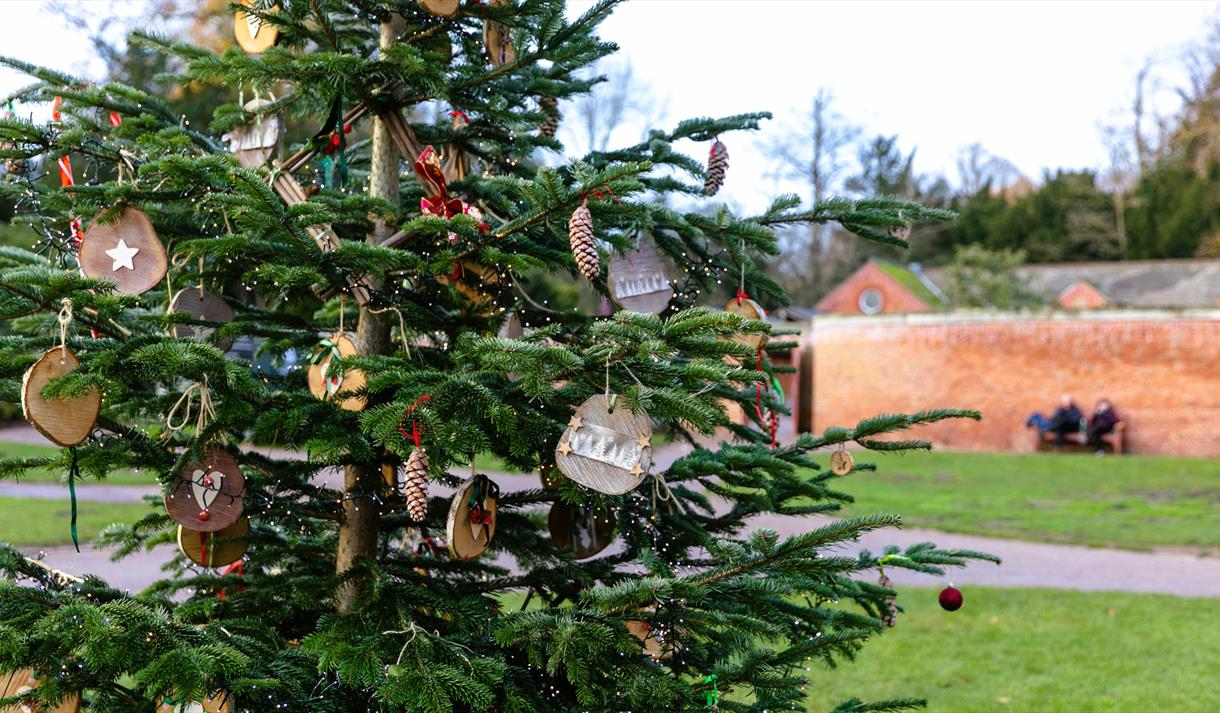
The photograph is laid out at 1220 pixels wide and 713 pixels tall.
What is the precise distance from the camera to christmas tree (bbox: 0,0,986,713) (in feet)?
7.74

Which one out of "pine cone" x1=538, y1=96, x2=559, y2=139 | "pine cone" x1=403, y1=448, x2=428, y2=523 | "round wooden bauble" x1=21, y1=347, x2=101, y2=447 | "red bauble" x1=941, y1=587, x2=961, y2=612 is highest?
"pine cone" x1=538, y1=96, x2=559, y2=139

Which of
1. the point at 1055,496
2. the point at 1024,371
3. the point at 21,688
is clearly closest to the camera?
the point at 21,688

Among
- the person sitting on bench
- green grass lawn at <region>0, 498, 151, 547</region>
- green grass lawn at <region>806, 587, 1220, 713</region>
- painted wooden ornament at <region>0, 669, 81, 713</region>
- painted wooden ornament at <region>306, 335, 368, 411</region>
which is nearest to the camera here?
painted wooden ornament at <region>0, 669, 81, 713</region>

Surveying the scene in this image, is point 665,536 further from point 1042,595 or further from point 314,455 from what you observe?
point 1042,595

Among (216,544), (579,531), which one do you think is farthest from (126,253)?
(579,531)

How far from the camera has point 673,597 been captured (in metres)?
2.40

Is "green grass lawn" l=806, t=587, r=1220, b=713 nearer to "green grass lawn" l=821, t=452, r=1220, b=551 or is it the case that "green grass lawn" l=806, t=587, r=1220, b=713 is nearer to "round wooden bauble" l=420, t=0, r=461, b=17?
"green grass lawn" l=821, t=452, r=1220, b=551

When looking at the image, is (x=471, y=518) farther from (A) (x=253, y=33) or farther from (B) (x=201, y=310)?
(A) (x=253, y=33)

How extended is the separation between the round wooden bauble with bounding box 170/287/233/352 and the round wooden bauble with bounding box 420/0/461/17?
1088mm

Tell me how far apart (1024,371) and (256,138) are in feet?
65.8

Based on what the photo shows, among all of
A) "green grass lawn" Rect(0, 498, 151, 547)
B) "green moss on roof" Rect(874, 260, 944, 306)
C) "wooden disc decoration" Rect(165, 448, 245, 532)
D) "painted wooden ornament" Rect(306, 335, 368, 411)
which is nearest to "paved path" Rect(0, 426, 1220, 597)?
"green grass lawn" Rect(0, 498, 151, 547)

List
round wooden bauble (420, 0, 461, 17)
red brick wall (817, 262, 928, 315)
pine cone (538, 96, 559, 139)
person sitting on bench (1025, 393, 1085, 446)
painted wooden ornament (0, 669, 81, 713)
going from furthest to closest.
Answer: red brick wall (817, 262, 928, 315), person sitting on bench (1025, 393, 1085, 446), pine cone (538, 96, 559, 139), round wooden bauble (420, 0, 461, 17), painted wooden ornament (0, 669, 81, 713)

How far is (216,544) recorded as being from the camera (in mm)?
3096

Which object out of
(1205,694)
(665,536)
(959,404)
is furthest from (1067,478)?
(665,536)
